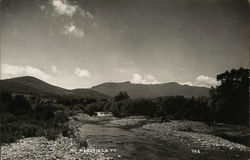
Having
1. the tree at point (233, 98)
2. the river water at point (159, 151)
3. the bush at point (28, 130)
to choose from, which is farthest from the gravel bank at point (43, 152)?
the tree at point (233, 98)

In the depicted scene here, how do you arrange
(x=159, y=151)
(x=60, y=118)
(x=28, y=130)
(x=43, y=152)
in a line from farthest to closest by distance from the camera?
1. (x=60, y=118)
2. (x=28, y=130)
3. (x=159, y=151)
4. (x=43, y=152)

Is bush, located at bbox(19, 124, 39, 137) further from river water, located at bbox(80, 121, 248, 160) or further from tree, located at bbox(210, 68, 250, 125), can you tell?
tree, located at bbox(210, 68, 250, 125)

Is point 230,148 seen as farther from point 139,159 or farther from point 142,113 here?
point 142,113

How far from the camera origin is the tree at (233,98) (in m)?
49.6

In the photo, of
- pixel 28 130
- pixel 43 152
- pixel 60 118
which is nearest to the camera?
pixel 43 152

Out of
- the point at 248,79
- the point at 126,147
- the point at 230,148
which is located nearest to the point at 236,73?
the point at 248,79

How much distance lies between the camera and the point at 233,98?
166 feet

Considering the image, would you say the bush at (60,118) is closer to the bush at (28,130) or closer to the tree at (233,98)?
the bush at (28,130)

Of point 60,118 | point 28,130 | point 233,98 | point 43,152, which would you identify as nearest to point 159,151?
point 43,152

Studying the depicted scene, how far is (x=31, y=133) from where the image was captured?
27.7 meters

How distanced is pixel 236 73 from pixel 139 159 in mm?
36141

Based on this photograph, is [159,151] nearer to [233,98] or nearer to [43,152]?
[43,152]

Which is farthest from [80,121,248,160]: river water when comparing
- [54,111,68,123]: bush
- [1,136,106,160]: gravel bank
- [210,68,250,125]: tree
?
[210,68,250,125]: tree

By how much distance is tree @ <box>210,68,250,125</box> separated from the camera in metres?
Answer: 49.6
